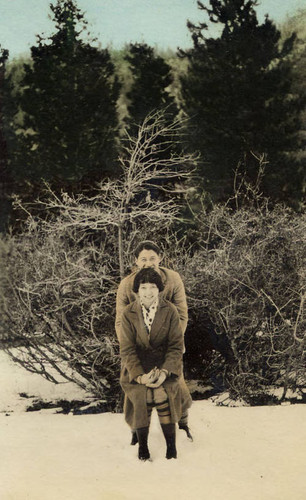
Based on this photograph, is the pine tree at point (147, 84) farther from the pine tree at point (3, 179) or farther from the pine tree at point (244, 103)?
the pine tree at point (3, 179)

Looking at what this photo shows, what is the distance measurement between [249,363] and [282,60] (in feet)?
22.3

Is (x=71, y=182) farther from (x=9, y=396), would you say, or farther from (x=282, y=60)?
(x=282, y=60)

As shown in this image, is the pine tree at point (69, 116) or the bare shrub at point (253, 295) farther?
the pine tree at point (69, 116)

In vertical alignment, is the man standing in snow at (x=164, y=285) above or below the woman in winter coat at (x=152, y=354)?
above

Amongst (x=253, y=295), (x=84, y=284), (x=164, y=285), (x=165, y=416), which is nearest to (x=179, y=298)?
(x=164, y=285)

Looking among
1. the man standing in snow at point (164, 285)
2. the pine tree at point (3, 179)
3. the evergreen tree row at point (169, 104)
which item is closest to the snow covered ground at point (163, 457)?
the man standing in snow at point (164, 285)

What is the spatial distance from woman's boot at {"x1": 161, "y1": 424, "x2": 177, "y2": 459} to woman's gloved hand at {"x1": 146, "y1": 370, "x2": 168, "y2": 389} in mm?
336

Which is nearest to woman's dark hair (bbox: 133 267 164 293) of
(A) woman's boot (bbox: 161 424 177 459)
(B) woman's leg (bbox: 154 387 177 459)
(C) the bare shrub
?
(B) woman's leg (bbox: 154 387 177 459)

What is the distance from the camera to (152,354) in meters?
4.97

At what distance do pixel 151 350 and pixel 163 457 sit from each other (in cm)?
90

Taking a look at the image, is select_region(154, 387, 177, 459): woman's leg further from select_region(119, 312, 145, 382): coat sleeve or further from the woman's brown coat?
select_region(119, 312, 145, 382): coat sleeve

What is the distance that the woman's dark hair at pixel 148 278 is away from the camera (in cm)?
501

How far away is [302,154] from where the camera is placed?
14.4 meters

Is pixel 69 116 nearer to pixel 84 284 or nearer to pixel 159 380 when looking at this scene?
pixel 84 284
